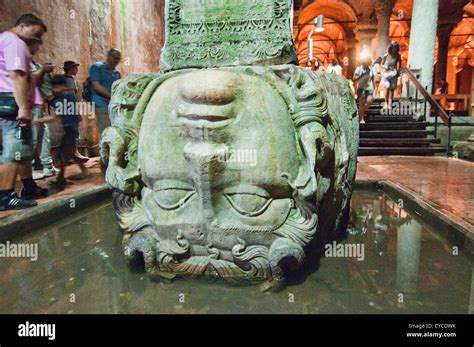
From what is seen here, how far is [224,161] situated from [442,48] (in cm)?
1796

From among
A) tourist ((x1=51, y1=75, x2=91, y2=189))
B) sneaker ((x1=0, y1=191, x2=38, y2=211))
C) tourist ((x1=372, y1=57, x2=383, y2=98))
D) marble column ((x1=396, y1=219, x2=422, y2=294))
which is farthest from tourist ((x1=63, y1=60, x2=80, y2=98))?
tourist ((x1=372, y1=57, x2=383, y2=98))

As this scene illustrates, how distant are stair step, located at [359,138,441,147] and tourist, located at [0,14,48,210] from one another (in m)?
6.82

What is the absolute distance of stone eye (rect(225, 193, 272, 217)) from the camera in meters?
1.92

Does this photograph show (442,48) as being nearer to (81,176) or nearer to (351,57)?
(351,57)

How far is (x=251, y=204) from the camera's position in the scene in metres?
1.93

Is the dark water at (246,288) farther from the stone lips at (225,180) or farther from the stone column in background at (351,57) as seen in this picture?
the stone column in background at (351,57)

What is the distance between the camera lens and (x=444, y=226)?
8.64ft

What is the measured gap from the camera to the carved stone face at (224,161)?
1.90 meters

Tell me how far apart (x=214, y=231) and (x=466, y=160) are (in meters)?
6.38

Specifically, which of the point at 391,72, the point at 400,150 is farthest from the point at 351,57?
the point at 400,150

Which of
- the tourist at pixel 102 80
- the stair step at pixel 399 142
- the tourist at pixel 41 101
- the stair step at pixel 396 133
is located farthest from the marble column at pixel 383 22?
the tourist at pixel 41 101

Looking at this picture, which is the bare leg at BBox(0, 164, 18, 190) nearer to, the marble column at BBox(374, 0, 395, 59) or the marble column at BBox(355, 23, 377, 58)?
the marble column at BBox(374, 0, 395, 59)
